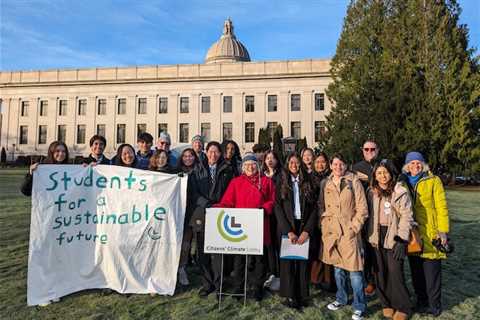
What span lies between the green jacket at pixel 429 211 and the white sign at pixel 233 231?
2041 mm

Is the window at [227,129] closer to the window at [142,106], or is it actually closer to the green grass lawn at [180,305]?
Result: the window at [142,106]

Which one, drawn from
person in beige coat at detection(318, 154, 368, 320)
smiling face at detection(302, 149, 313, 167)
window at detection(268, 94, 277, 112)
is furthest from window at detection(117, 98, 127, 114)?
person in beige coat at detection(318, 154, 368, 320)

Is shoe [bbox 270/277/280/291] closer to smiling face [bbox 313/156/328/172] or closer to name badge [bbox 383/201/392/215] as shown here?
smiling face [bbox 313/156/328/172]

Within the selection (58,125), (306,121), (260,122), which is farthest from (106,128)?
(306,121)

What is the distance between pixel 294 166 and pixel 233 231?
123 centimetres

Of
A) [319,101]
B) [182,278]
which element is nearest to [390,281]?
[182,278]

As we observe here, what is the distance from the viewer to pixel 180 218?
16.2ft

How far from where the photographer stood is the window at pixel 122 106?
5294 cm

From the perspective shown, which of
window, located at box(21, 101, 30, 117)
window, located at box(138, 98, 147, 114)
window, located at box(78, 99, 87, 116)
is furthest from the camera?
window, located at box(21, 101, 30, 117)

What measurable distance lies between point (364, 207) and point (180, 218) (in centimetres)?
249

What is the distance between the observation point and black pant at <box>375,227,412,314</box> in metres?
4.24

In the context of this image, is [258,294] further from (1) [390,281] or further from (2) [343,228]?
(1) [390,281]

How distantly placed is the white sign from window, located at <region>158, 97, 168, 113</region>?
49.3m

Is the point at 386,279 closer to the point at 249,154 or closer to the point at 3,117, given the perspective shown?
the point at 249,154
